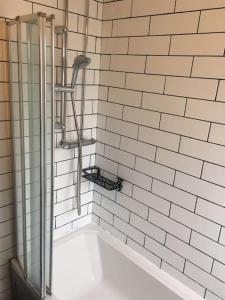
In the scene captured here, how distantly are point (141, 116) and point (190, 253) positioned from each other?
0.72 m

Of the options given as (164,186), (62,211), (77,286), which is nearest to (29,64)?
(164,186)

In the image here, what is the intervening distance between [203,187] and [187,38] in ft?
2.13

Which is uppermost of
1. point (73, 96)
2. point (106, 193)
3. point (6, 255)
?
point (73, 96)

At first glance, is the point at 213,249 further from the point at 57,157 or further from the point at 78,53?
the point at 78,53

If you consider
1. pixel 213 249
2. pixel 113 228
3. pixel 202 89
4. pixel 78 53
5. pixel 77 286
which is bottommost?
pixel 77 286

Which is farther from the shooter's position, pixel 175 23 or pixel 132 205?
pixel 132 205

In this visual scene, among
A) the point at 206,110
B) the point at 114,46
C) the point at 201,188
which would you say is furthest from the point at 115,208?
the point at 114,46

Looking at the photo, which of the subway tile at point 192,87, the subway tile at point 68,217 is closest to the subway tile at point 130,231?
the subway tile at point 68,217

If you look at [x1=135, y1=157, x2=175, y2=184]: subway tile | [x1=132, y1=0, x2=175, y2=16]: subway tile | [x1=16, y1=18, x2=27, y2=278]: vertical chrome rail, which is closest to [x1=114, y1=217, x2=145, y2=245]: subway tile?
[x1=135, y1=157, x2=175, y2=184]: subway tile

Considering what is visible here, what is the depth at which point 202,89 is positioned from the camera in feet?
3.59

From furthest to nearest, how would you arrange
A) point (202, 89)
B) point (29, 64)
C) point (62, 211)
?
point (62, 211)
point (202, 89)
point (29, 64)

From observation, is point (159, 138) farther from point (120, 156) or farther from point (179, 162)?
point (120, 156)

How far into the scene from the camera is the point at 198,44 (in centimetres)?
108

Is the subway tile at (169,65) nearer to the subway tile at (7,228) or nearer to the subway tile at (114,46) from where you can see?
the subway tile at (114,46)
